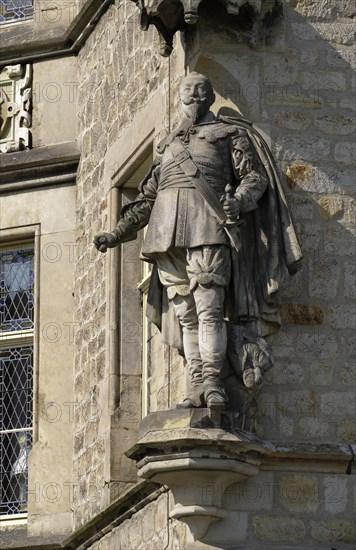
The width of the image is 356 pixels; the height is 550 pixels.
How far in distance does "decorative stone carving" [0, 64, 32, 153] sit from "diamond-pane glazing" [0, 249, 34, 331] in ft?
2.66

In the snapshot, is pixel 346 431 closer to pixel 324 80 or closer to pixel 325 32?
pixel 324 80

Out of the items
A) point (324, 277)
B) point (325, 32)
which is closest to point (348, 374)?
point (324, 277)

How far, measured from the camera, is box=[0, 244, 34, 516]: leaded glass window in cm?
1806

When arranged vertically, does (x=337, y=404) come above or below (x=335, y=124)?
below

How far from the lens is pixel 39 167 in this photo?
18.5 metres

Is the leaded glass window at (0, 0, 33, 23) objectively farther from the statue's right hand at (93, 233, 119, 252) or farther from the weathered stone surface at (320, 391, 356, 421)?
the weathered stone surface at (320, 391, 356, 421)

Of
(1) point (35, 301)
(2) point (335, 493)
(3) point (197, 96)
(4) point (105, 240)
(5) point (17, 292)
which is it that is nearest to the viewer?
(2) point (335, 493)

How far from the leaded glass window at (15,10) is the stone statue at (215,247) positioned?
4.55 m

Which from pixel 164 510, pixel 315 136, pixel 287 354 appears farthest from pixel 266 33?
pixel 164 510

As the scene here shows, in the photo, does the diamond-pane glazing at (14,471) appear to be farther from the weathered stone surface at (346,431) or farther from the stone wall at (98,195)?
the weathered stone surface at (346,431)

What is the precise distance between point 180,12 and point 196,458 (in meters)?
Result: 2.68

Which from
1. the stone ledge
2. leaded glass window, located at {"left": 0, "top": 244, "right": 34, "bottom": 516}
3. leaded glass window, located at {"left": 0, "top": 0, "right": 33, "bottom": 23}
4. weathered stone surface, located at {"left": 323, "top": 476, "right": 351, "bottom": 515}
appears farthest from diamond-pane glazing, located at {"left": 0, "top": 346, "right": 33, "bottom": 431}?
weathered stone surface, located at {"left": 323, "top": 476, "right": 351, "bottom": 515}

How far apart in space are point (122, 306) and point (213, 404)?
3.20 m

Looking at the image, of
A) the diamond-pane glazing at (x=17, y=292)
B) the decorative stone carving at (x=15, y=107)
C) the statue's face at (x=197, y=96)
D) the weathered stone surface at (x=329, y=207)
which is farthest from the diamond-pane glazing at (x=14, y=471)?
the statue's face at (x=197, y=96)
